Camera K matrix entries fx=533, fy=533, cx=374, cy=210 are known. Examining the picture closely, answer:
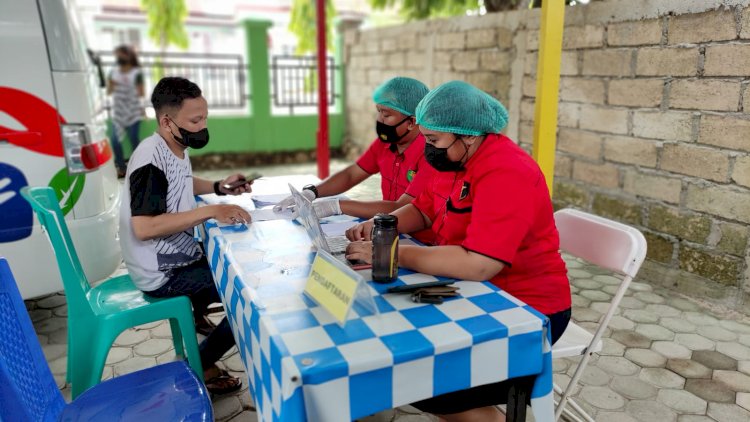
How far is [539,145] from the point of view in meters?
3.22

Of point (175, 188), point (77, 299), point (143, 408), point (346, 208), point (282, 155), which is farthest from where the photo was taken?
point (282, 155)

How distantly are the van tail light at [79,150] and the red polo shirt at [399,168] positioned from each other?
139 cm

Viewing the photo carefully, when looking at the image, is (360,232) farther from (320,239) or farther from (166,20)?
(166,20)

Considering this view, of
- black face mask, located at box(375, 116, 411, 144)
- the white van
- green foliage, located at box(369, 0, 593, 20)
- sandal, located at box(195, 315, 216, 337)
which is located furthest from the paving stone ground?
green foliage, located at box(369, 0, 593, 20)

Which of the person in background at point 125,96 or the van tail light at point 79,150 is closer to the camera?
the van tail light at point 79,150

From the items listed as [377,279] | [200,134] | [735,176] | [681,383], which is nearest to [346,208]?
[200,134]

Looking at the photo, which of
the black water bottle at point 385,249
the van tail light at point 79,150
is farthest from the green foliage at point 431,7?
the black water bottle at point 385,249

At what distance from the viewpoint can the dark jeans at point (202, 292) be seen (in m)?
2.20

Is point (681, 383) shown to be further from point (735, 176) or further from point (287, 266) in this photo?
point (287, 266)

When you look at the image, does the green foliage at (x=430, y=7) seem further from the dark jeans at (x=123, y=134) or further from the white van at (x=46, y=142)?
the white van at (x=46, y=142)

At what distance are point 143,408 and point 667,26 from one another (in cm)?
379


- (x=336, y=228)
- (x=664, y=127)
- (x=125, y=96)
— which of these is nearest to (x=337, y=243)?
(x=336, y=228)

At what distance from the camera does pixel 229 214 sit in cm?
216

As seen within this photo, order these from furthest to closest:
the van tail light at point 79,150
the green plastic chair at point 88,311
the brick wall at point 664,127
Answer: the brick wall at point 664,127, the van tail light at point 79,150, the green plastic chair at point 88,311
